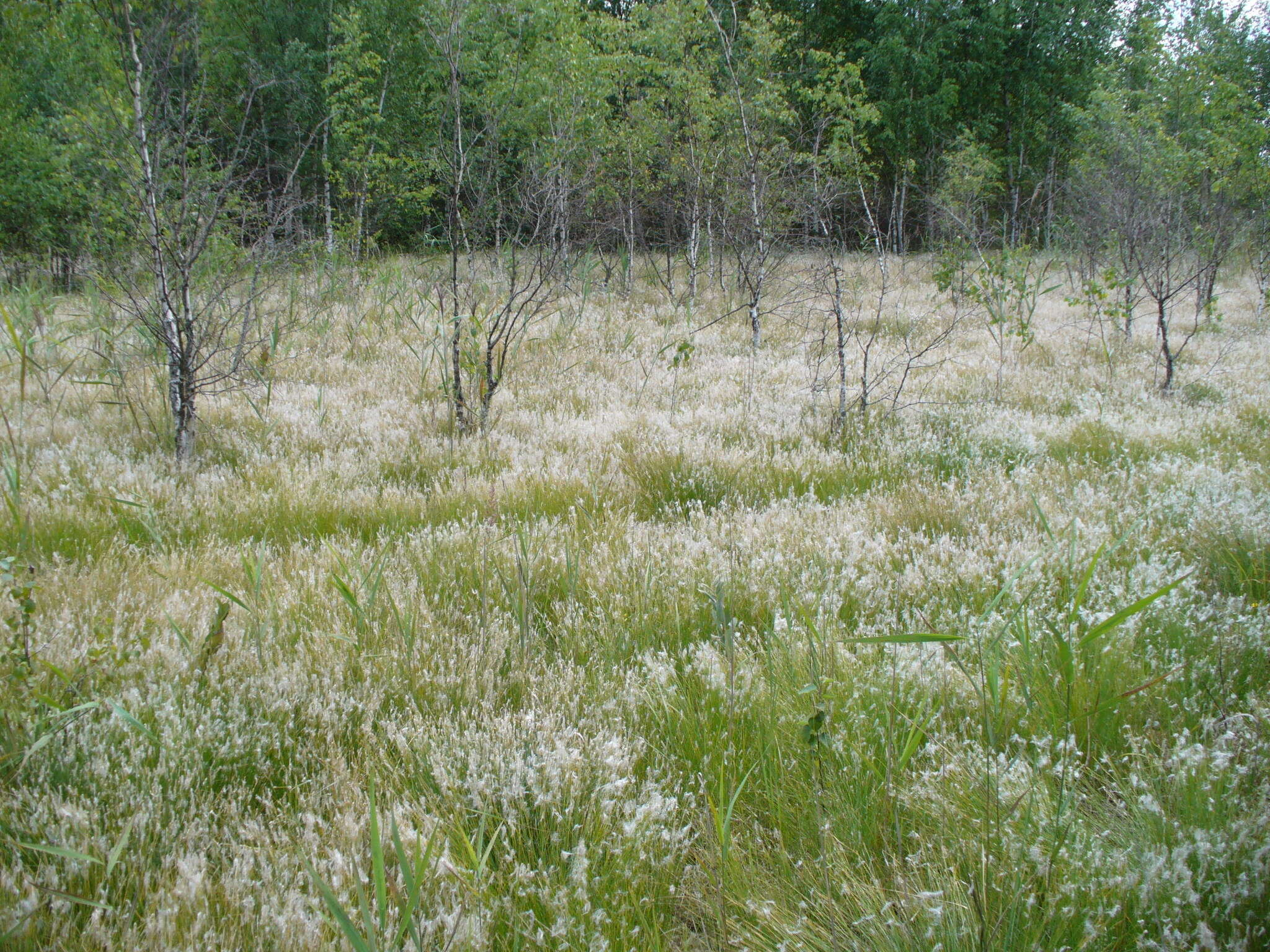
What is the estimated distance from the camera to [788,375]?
9109 mm

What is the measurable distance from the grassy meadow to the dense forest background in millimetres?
3113

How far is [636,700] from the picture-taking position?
248 centimetres

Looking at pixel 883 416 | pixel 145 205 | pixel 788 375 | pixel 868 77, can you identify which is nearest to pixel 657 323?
pixel 788 375

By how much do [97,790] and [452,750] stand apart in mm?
990

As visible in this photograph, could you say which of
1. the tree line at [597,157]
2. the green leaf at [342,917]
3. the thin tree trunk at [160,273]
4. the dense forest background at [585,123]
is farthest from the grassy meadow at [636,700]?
the dense forest background at [585,123]

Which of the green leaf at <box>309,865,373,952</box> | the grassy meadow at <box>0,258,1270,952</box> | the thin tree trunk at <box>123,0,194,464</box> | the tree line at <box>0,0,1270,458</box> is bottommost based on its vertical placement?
the grassy meadow at <box>0,258,1270,952</box>

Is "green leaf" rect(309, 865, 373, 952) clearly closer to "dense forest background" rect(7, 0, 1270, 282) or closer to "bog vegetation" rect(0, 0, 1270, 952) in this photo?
"bog vegetation" rect(0, 0, 1270, 952)

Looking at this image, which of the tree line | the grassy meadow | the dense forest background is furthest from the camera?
the dense forest background

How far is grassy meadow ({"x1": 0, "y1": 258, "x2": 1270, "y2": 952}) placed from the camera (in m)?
1.60

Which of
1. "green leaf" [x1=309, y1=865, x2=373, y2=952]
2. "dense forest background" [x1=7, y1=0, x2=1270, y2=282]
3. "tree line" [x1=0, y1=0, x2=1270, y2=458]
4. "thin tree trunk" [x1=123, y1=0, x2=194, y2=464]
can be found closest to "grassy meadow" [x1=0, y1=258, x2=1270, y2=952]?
"green leaf" [x1=309, y1=865, x2=373, y2=952]

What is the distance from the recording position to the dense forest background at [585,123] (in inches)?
259

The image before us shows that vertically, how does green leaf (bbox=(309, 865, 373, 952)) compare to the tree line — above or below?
below

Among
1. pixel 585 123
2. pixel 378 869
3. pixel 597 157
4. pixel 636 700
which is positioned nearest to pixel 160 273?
pixel 636 700

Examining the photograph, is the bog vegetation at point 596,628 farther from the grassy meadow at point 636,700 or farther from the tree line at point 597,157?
the tree line at point 597,157
